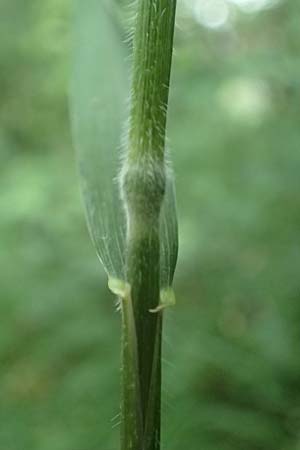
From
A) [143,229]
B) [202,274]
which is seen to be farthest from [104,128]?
[202,274]

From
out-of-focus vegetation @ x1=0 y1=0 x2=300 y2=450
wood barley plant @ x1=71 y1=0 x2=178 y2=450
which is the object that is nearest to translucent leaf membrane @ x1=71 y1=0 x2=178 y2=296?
wood barley plant @ x1=71 y1=0 x2=178 y2=450

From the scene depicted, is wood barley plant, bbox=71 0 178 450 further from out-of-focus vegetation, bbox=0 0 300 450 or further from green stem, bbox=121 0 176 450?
out-of-focus vegetation, bbox=0 0 300 450

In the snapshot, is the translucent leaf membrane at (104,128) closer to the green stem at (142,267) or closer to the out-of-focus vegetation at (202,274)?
the green stem at (142,267)

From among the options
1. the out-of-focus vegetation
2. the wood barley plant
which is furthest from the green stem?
the out-of-focus vegetation

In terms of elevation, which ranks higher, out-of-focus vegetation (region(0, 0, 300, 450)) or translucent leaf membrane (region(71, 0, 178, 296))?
translucent leaf membrane (region(71, 0, 178, 296))

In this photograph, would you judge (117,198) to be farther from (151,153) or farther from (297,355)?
(297,355)

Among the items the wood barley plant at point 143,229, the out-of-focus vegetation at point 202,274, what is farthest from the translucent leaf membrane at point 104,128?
the out-of-focus vegetation at point 202,274

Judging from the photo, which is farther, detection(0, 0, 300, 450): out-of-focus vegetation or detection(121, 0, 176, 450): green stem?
detection(0, 0, 300, 450): out-of-focus vegetation

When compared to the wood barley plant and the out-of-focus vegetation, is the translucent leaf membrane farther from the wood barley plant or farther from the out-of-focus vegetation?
the out-of-focus vegetation
